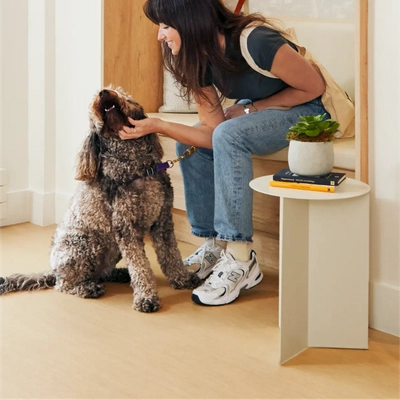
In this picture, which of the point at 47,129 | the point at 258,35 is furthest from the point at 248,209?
the point at 47,129

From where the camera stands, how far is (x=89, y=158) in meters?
2.41

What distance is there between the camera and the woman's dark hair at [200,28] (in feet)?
7.76

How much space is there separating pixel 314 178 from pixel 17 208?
77.1 inches

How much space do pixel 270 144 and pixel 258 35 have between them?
38 cm

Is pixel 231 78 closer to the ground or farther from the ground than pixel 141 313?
farther from the ground

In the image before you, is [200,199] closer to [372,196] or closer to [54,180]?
[372,196]

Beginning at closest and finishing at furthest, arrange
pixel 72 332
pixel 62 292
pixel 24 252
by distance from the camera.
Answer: pixel 72 332 → pixel 62 292 → pixel 24 252

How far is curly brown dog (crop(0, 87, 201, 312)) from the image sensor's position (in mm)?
2400

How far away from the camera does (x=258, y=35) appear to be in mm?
2346

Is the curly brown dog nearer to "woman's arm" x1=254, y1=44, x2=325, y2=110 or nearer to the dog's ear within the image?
the dog's ear

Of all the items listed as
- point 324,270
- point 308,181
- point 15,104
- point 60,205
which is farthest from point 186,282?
point 15,104

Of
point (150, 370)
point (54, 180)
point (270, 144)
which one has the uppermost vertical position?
point (270, 144)

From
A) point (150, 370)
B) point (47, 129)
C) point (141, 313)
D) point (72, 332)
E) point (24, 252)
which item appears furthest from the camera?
point (47, 129)

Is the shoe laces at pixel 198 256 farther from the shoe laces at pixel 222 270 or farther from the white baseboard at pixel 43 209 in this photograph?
the white baseboard at pixel 43 209
